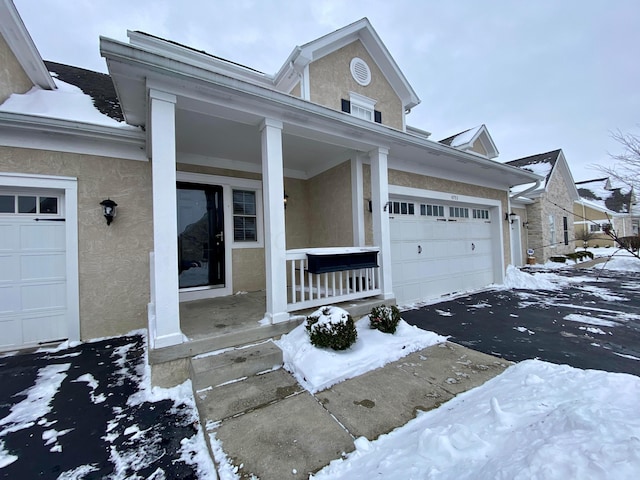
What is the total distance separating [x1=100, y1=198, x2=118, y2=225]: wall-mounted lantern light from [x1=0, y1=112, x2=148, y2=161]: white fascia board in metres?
0.73

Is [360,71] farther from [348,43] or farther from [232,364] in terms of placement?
[232,364]

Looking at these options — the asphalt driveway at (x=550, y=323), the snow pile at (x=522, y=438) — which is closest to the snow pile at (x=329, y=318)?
the snow pile at (x=522, y=438)

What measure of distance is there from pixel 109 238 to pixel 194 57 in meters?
3.87

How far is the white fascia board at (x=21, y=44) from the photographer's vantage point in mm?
3795

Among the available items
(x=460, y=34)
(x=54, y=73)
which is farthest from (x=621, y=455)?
(x=460, y=34)

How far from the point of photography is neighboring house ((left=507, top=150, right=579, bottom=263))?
11.2m

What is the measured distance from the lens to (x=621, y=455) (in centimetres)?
110

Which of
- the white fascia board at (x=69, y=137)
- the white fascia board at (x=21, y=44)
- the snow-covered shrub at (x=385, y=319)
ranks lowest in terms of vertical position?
the snow-covered shrub at (x=385, y=319)

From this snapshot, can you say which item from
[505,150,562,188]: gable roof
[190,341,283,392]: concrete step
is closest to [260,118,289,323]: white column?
[190,341,283,392]: concrete step

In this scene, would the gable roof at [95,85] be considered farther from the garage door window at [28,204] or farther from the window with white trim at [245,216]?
the window with white trim at [245,216]

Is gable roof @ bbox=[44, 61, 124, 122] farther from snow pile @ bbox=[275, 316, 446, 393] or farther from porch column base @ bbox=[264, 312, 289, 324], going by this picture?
snow pile @ bbox=[275, 316, 446, 393]

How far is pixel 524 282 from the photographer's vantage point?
23.0ft

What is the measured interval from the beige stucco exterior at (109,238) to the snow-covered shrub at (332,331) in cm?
298

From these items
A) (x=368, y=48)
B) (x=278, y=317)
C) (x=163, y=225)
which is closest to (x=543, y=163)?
(x=368, y=48)
